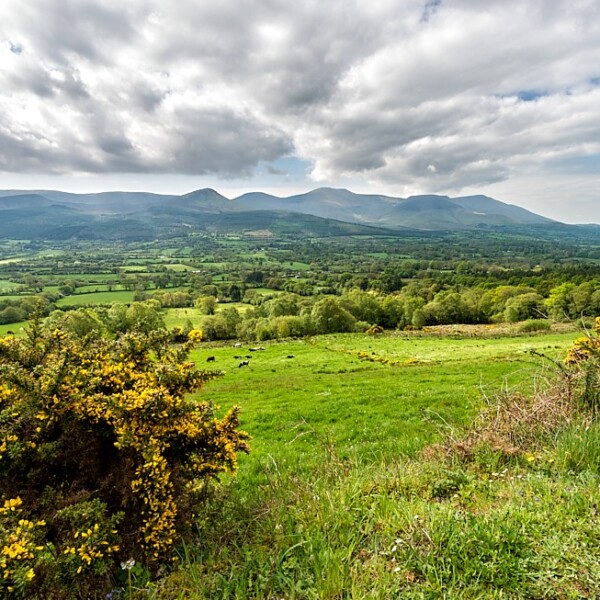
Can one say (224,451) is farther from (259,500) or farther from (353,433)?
(353,433)

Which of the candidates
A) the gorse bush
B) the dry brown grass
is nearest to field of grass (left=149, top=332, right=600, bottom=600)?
the dry brown grass

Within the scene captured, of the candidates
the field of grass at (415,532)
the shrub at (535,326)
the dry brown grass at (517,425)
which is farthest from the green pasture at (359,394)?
the shrub at (535,326)

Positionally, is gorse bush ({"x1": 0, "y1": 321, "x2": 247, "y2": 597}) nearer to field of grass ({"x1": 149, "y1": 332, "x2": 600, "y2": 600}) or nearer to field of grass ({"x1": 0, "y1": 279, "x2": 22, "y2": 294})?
field of grass ({"x1": 149, "y1": 332, "x2": 600, "y2": 600})

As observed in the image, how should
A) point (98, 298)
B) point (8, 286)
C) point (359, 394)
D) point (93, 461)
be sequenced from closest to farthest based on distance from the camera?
1. point (93, 461)
2. point (359, 394)
3. point (98, 298)
4. point (8, 286)

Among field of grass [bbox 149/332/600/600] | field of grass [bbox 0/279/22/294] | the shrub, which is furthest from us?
field of grass [bbox 0/279/22/294]

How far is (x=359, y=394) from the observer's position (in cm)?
1717

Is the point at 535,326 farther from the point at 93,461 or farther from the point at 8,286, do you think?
the point at 8,286

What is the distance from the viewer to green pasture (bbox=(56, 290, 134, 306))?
95438 millimetres

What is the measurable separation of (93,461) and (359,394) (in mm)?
14529

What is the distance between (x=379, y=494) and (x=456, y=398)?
11.5 meters

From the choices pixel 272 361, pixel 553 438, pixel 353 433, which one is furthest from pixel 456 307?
pixel 553 438

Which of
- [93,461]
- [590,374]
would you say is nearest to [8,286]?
[93,461]

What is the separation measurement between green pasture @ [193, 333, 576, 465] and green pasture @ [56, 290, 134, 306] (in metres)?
75.0

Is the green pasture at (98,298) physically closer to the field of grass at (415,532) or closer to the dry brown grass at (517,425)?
the field of grass at (415,532)
